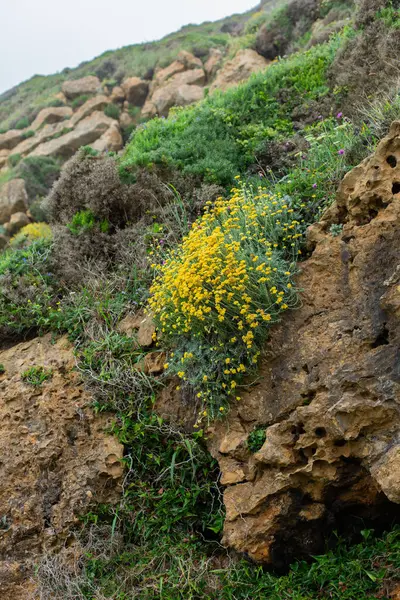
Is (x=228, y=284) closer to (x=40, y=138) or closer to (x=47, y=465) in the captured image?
(x=47, y=465)

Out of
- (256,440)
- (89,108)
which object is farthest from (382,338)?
(89,108)

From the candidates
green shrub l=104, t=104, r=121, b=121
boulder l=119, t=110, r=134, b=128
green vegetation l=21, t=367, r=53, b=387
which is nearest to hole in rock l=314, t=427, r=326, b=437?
green vegetation l=21, t=367, r=53, b=387

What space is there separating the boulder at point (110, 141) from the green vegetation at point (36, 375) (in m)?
10.8

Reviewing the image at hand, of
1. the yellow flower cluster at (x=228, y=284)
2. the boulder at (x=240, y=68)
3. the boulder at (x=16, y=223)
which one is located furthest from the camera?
the boulder at (x=16, y=223)

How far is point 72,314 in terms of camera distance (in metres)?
5.59

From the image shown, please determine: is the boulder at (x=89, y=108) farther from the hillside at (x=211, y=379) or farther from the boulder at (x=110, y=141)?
the hillside at (x=211, y=379)

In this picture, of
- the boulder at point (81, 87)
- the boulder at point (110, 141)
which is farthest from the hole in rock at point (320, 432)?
the boulder at point (81, 87)

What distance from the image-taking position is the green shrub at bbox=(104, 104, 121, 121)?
17.1 meters

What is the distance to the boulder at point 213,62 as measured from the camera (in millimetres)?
16342

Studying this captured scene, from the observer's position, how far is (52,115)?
59.9 ft

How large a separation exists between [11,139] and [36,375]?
15.7m

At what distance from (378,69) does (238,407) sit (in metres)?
5.19

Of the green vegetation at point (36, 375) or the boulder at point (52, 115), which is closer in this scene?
the green vegetation at point (36, 375)

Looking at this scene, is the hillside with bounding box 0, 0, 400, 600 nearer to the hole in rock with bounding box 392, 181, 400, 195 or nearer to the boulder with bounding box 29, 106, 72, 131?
the hole in rock with bounding box 392, 181, 400, 195
